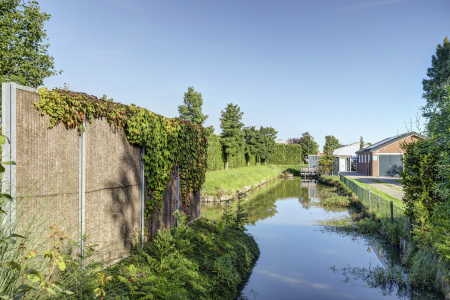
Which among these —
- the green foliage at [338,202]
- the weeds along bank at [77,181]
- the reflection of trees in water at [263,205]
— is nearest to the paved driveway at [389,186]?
the green foliage at [338,202]

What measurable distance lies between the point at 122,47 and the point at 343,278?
8.59 metres

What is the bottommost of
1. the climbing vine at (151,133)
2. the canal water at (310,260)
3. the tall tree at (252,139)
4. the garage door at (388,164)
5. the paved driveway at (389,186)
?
the canal water at (310,260)

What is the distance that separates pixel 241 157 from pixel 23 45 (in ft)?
83.9

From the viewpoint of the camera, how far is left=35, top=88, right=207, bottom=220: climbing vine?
3.32m

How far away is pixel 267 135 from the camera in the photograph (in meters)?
41.6

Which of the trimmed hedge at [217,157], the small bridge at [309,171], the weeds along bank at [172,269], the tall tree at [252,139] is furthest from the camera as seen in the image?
the tall tree at [252,139]

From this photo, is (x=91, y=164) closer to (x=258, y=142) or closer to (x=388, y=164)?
(x=388, y=164)

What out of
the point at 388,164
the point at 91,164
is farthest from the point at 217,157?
the point at 91,164

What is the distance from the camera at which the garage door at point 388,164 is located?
26.4m

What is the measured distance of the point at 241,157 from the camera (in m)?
34.5

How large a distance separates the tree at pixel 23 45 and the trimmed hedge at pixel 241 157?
11967mm

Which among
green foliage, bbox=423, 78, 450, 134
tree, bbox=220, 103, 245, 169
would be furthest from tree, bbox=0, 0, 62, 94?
tree, bbox=220, 103, 245, 169

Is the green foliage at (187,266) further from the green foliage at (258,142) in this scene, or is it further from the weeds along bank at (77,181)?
the green foliage at (258,142)

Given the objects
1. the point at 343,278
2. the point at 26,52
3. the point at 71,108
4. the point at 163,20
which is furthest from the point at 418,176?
the point at 26,52
